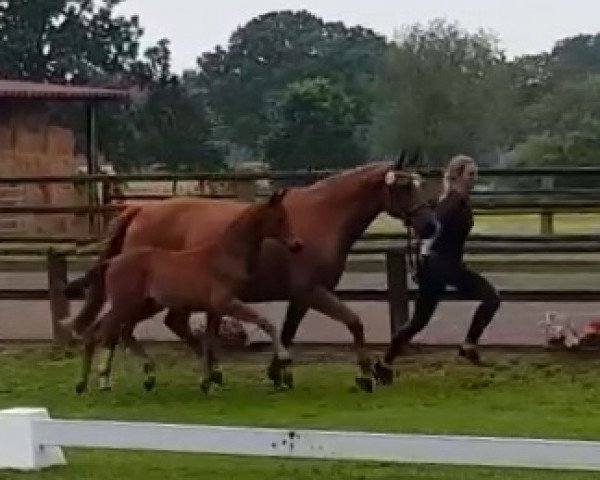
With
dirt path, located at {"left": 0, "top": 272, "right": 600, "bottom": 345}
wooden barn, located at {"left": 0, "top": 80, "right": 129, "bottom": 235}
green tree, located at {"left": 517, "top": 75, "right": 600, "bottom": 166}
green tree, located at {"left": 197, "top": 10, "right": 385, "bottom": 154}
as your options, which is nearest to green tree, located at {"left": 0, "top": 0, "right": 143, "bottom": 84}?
green tree, located at {"left": 197, "top": 10, "right": 385, "bottom": 154}

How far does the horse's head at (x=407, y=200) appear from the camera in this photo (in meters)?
11.9

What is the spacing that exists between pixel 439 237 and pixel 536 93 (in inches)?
1908

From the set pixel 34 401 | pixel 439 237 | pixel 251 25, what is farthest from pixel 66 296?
pixel 251 25

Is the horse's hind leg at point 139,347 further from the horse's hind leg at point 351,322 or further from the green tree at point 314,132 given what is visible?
the green tree at point 314,132

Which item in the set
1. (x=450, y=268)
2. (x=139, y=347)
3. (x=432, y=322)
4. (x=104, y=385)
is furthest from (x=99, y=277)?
(x=432, y=322)

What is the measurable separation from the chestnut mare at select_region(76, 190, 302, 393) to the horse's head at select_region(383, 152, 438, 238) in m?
0.83

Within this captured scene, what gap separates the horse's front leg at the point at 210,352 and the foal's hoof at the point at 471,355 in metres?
2.01

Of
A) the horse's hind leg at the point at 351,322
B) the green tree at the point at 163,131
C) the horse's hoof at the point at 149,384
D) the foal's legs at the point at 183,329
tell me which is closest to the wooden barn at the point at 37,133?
the green tree at the point at 163,131

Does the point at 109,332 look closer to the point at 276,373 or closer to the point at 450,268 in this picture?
the point at 276,373

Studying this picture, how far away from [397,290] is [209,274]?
2.77 meters

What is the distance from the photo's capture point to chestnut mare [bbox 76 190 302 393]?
37.7 ft

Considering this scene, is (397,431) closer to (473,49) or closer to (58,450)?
(58,450)

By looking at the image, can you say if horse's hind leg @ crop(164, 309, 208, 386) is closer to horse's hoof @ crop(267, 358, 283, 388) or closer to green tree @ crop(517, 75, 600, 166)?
horse's hoof @ crop(267, 358, 283, 388)

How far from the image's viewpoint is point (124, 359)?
1380 centimetres
